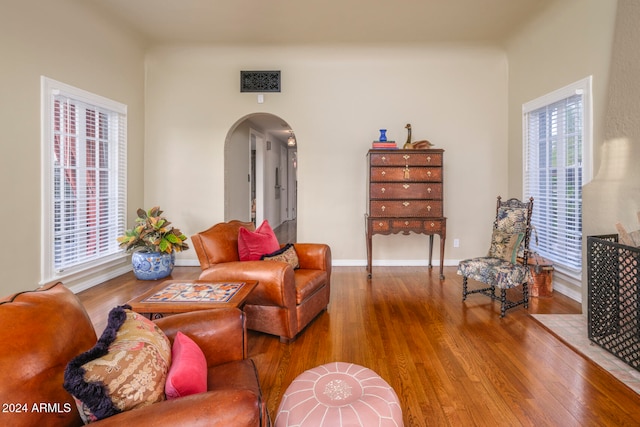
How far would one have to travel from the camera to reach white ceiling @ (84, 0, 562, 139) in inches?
142

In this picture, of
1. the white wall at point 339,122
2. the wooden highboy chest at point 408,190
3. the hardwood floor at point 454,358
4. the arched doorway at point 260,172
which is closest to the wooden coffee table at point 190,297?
the hardwood floor at point 454,358

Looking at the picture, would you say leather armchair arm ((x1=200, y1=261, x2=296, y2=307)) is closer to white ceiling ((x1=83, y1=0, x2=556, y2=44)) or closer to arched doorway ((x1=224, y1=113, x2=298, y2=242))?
arched doorway ((x1=224, y1=113, x2=298, y2=242))

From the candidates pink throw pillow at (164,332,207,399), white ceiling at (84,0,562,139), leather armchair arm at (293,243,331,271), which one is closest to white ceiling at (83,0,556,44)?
white ceiling at (84,0,562,139)

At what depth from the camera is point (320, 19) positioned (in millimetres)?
3887

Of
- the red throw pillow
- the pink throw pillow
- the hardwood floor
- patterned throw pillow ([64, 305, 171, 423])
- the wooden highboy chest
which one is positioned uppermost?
the wooden highboy chest

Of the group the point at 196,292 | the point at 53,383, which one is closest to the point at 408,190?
the point at 196,292

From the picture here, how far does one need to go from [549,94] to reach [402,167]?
1.75 m

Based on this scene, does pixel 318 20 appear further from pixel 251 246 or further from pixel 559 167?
pixel 559 167

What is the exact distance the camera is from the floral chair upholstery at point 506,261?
2992 millimetres

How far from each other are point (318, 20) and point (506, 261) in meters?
3.32

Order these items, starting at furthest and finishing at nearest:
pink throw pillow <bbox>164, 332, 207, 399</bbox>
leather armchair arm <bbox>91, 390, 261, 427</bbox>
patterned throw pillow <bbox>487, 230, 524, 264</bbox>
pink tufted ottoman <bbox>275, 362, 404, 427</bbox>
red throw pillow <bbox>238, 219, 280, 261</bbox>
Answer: patterned throw pillow <bbox>487, 230, 524, 264</bbox>
red throw pillow <bbox>238, 219, 280, 261</bbox>
pink tufted ottoman <bbox>275, 362, 404, 427</bbox>
pink throw pillow <bbox>164, 332, 207, 399</bbox>
leather armchair arm <bbox>91, 390, 261, 427</bbox>

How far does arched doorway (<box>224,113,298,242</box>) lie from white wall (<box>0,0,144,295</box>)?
1.92 m

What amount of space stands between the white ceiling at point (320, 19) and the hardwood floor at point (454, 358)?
3.10 metres

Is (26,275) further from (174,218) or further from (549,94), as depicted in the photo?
(549,94)
